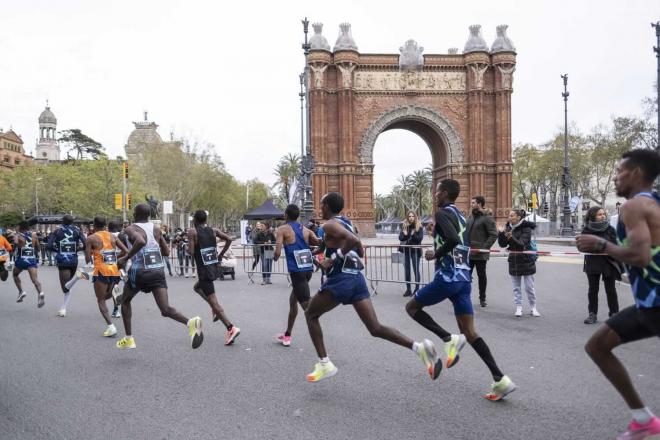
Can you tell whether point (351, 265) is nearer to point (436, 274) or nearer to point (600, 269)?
point (436, 274)

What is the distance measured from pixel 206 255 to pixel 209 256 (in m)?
0.05

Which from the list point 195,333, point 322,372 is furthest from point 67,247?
point 322,372

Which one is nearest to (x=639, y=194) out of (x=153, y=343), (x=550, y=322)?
(x=550, y=322)

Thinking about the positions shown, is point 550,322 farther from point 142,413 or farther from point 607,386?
point 142,413

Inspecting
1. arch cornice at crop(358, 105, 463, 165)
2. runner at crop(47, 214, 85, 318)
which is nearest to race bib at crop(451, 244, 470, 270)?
runner at crop(47, 214, 85, 318)

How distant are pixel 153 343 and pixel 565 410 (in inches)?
207

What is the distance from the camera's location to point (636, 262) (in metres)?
3.14

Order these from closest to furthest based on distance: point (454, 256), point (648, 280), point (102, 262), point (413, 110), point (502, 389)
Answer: point (648, 280)
point (502, 389)
point (454, 256)
point (102, 262)
point (413, 110)

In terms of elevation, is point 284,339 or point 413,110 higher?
point 413,110

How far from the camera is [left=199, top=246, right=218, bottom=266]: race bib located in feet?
23.7

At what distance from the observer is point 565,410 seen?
4309 mm

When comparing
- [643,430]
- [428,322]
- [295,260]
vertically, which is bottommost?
[643,430]

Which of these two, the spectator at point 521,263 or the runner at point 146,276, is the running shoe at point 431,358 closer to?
the runner at point 146,276

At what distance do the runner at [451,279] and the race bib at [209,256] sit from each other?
3283 millimetres
